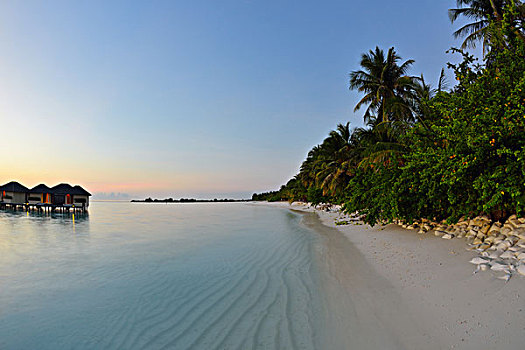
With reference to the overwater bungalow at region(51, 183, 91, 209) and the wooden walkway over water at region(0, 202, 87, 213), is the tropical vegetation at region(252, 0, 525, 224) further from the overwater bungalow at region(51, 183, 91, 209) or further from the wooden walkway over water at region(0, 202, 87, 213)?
the wooden walkway over water at region(0, 202, 87, 213)

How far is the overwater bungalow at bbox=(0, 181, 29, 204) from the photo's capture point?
126 ft

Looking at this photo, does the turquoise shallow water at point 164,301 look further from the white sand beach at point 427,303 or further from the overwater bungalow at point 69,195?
the overwater bungalow at point 69,195

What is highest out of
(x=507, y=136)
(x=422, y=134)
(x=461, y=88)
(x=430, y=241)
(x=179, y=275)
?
(x=461, y=88)

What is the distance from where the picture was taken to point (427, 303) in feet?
13.3

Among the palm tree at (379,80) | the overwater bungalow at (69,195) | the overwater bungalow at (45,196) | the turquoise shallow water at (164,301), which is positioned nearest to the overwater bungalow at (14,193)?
the overwater bungalow at (45,196)

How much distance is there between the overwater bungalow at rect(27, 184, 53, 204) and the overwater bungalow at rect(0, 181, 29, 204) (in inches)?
32.7

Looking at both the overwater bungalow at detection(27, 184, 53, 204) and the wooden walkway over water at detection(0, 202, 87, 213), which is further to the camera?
the overwater bungalow at detection(27, 184, 53, 204)

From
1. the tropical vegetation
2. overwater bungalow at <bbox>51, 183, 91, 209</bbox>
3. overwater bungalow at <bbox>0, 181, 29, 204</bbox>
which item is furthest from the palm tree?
overwater bungalow at <bbox>0, 181, 29, 204</bbox>

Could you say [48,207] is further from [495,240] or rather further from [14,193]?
[495,240]

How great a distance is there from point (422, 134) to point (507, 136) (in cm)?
278

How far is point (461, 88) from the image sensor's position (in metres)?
6.86

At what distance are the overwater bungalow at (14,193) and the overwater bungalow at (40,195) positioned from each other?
832 millimetres

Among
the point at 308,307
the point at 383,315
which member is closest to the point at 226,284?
the point at 308,307

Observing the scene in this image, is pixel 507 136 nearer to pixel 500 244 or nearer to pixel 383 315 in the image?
pixel 500 244
